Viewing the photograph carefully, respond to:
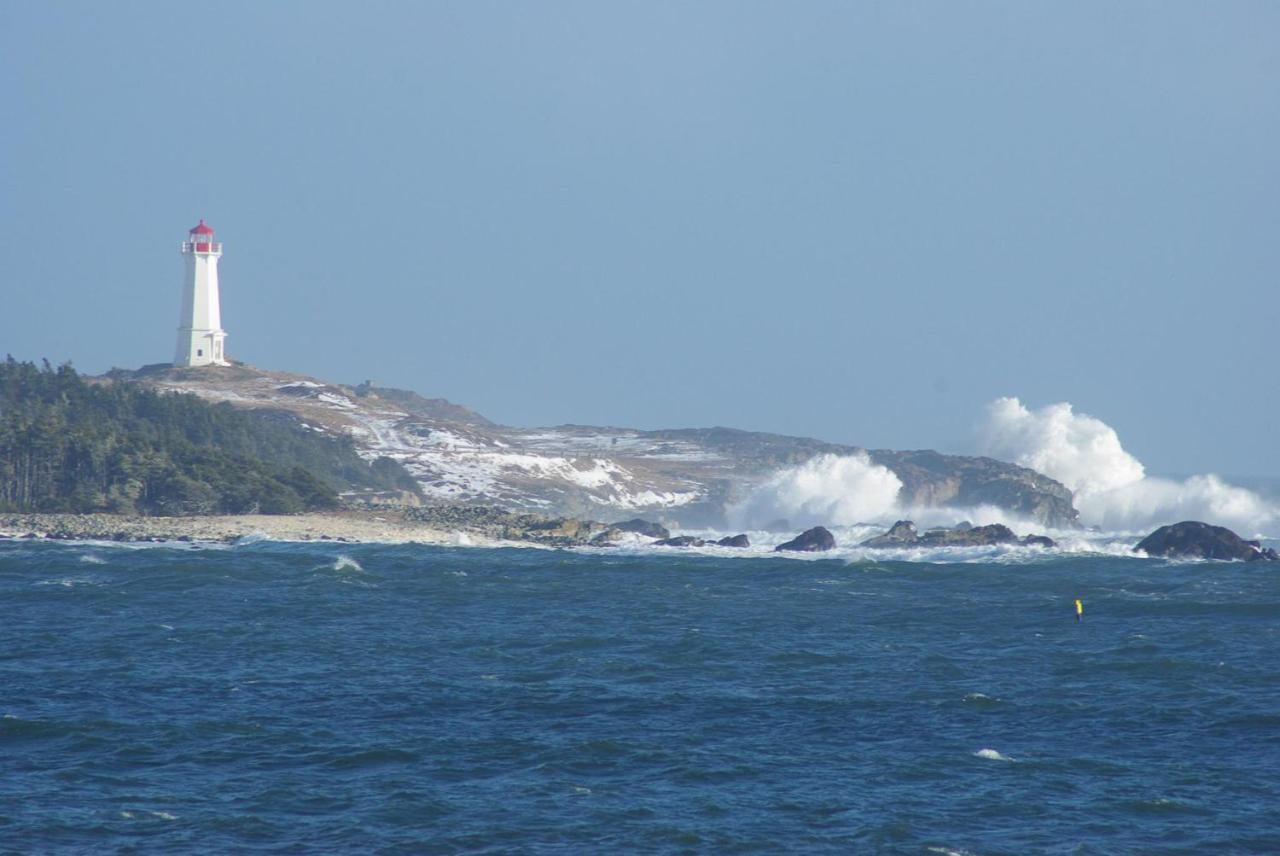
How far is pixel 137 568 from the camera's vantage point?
45.5 metres

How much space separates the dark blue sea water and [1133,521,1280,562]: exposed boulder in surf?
42.9ft

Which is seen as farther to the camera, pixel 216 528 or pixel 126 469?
pixel 126 469

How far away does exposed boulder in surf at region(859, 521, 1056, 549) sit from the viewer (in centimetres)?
6116

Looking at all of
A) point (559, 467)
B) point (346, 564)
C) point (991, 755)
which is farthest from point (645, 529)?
point (991, 755)

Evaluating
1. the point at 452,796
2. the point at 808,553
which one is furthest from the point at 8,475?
the point at 452,796

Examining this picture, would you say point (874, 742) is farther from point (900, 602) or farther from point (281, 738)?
point (900, 602)

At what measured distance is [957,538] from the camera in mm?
61750

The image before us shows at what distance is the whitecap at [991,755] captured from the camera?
22.0 m

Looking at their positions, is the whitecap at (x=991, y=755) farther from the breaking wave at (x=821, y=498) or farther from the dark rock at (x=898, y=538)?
the breaking wave at (x=821, y=498)

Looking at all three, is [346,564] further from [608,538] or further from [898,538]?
[898,538]

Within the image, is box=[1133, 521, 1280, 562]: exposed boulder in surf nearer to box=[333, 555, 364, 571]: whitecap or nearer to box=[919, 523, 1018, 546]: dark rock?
box=[919, 523, 1018, 546]: dark rock

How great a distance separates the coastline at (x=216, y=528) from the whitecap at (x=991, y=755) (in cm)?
3822

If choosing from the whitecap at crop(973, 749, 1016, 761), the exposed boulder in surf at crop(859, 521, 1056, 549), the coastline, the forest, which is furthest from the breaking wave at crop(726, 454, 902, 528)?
the whitecap at crop(973, 749, 1016, 761)

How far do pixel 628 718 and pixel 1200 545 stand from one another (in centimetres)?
3810
